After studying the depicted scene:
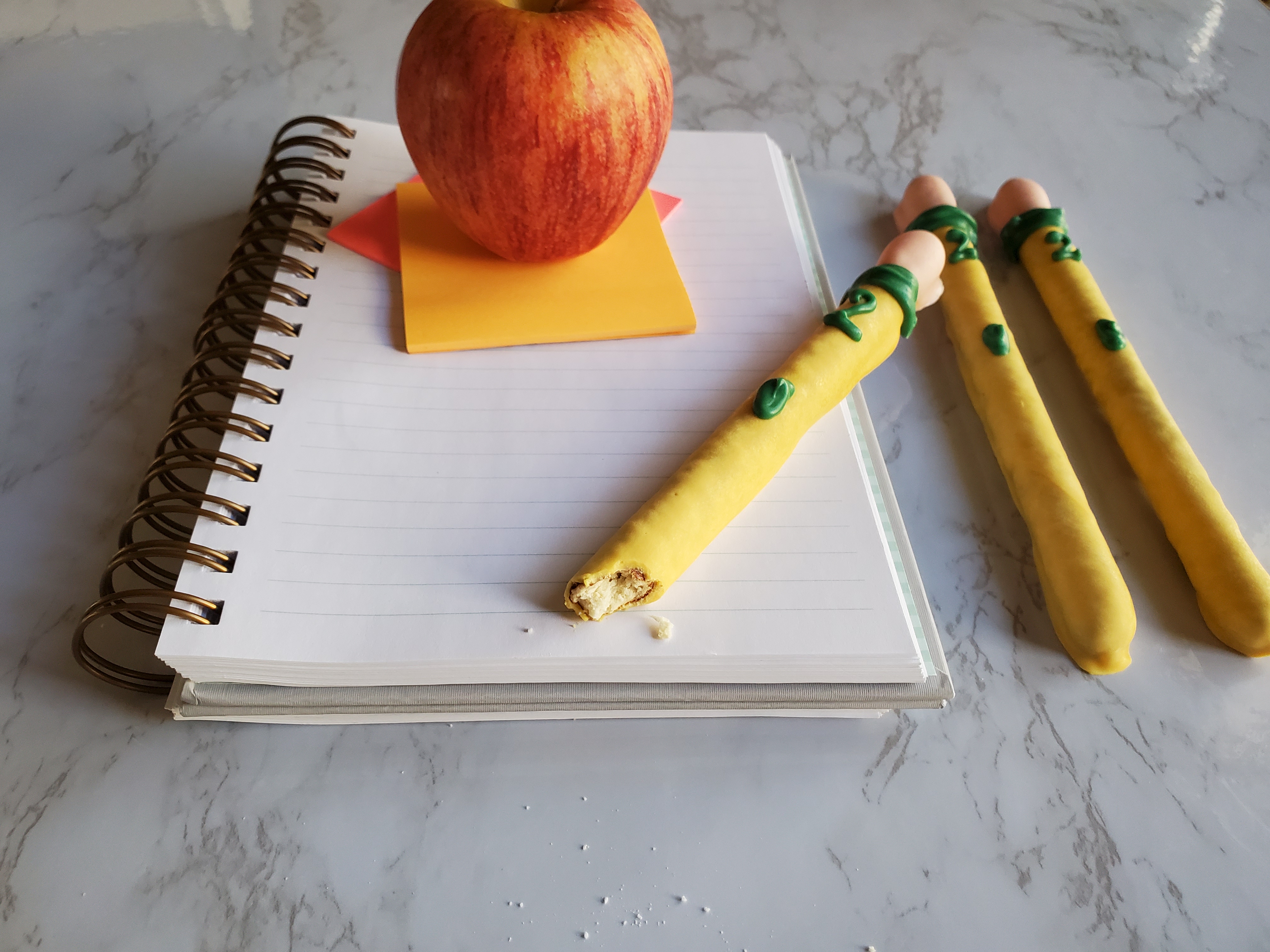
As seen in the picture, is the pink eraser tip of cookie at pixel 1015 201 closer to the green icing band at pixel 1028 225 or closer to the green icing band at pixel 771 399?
the green icing band at pixel 1028 225

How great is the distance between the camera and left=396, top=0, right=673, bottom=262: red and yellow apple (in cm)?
49

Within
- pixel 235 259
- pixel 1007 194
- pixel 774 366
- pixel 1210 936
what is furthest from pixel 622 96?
pixel 1210 936

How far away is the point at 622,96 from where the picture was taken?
0.51 m

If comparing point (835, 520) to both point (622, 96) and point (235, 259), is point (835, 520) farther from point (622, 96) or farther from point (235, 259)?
point (235, 259)

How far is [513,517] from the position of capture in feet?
1.59

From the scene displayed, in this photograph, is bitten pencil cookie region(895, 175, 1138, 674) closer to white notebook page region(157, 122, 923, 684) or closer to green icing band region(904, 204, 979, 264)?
green icing band region(904, 204, 979, 264)

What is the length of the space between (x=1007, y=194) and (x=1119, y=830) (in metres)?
0.53

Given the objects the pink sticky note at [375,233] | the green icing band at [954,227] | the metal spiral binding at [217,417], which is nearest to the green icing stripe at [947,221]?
the green icing band at [954,227]

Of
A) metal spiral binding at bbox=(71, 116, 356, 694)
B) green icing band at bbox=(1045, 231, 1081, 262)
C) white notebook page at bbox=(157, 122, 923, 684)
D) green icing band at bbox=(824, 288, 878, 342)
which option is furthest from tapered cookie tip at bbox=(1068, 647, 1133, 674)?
metal spiral binding at bbox=(71, 116, 356, 694)

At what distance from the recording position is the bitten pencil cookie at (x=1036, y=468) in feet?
1.59

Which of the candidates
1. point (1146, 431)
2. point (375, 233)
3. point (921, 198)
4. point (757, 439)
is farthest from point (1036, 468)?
point (375, 233)

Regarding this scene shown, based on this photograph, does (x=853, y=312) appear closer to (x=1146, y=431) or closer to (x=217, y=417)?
(x=1146, y=431)

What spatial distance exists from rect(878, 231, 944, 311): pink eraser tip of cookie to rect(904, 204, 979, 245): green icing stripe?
9 cm

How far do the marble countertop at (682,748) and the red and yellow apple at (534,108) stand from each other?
0.24m
